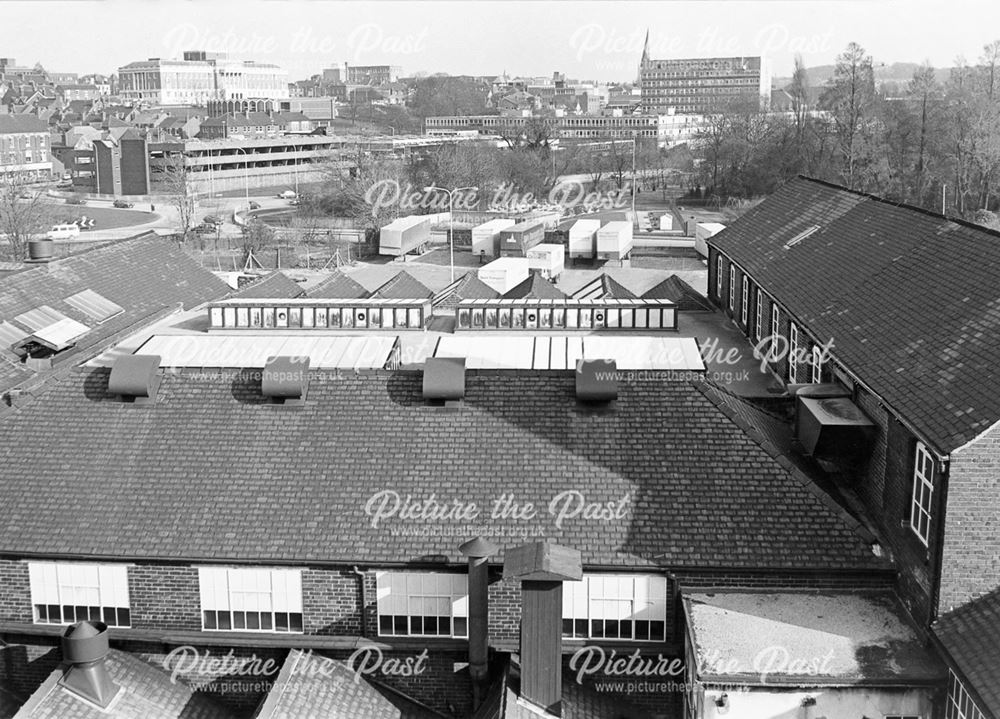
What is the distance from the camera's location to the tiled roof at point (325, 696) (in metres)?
14.0

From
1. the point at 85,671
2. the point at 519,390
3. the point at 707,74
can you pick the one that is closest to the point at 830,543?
the point at 519,390

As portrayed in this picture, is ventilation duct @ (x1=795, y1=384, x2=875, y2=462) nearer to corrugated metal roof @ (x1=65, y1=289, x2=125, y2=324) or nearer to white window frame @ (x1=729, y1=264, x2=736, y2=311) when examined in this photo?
white window frame @ (x1=729, y1=264, x2=736, y2=311)

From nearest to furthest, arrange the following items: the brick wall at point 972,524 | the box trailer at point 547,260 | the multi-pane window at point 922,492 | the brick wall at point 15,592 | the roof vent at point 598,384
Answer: the brick wall at point 972,524, the multi-pane window at point 922,492, the brick wall at point 15,592, the roof vent at point 598,384, the box trailer at point 547,260

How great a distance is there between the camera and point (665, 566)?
15.1 metres

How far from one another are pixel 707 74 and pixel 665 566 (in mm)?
180196

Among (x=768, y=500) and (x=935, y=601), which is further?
(x=768, y=500)

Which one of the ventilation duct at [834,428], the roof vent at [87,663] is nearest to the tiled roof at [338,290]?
the ventilation duct at [834,428]

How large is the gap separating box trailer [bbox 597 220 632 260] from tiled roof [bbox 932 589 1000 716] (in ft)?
180

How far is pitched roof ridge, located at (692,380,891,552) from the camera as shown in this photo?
1555cm

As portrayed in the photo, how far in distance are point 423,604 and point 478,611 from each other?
1016mm

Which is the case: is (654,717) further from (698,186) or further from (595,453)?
(698,186)

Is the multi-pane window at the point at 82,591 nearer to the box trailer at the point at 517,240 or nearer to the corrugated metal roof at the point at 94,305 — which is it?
the corrugated metal roof at the point at 94,305

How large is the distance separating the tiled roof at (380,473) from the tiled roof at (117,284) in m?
9.11

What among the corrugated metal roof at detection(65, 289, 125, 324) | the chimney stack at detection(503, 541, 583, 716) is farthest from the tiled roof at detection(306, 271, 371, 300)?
the chimney stack at detection(503, 541, 583, 716)
